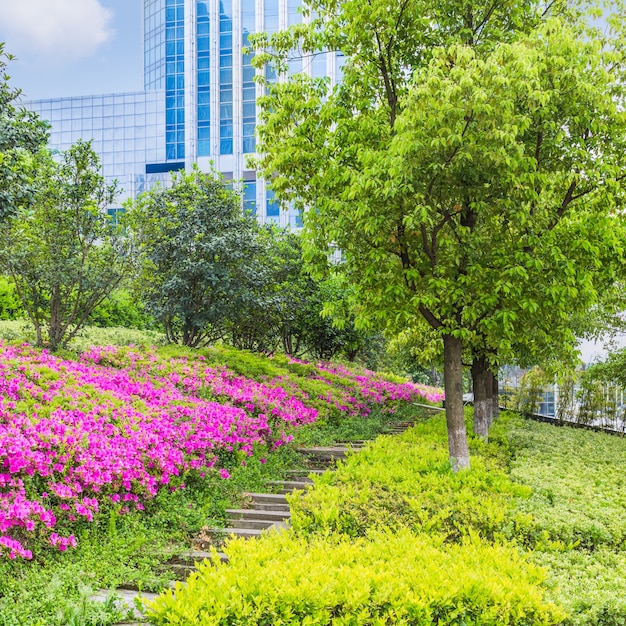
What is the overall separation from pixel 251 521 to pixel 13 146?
16.1 feet

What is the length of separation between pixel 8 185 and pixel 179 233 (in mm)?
6033

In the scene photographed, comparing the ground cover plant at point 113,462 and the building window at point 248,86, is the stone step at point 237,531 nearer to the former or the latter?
the ground cover plant at point 113,462

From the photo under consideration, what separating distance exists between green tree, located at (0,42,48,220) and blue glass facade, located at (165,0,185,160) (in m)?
51.0

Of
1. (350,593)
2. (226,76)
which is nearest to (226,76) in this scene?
(226,76)

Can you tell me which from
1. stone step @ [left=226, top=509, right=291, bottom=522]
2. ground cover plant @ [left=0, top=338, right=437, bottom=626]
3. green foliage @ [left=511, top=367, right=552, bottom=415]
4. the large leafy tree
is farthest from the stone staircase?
green foliage @ [left=511, top=367, right=552, bottom=415]

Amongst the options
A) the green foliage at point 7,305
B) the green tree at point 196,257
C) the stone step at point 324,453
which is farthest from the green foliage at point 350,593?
the green foliage at point 7,305

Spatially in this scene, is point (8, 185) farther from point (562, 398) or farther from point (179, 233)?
point (562, 398)

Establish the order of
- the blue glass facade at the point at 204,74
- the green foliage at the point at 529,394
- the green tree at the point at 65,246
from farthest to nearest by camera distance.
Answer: the blue glass facade at the point at 204,74
the green foliage at the point at 529,394
the green tree at the point at 65,246

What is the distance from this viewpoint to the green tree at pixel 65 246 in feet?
34.5

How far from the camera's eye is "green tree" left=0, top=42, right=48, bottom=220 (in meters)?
6.89

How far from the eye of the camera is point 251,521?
7246mm

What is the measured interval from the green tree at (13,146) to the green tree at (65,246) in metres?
3.02

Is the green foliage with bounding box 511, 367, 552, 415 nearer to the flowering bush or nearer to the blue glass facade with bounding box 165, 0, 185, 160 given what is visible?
the flowering bush

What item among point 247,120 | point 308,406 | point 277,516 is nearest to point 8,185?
point 277,516
